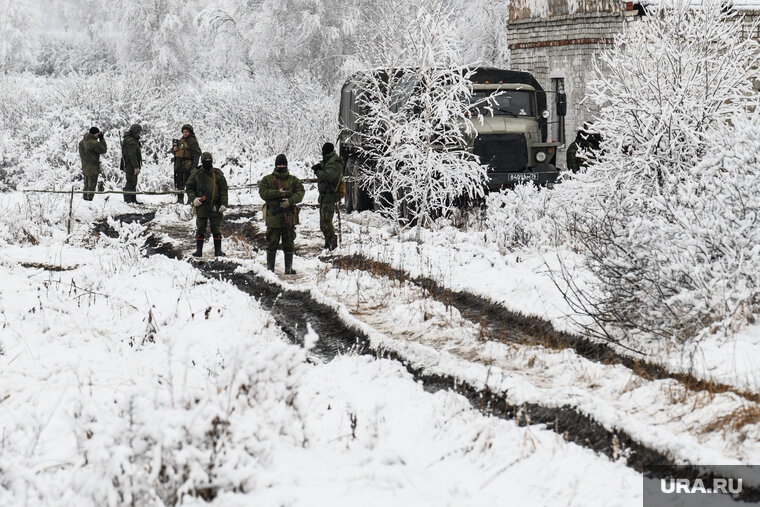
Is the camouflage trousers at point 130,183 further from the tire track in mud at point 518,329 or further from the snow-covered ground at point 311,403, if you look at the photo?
the snow-covered ground at point 311,403

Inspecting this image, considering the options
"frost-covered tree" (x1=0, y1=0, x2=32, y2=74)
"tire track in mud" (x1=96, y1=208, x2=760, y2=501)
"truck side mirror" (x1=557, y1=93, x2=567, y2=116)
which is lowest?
"tire track in mud" (x1=96, y1=208, x2=760, y2=501)

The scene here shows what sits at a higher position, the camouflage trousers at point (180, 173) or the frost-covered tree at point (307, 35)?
the frost-covered tree at point (307, 35)

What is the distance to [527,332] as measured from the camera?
6984 millimetres

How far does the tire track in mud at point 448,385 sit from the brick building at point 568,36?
12.9m

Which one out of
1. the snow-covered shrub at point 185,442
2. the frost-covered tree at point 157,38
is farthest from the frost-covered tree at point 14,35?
the snow-covered shrub at point 185,442

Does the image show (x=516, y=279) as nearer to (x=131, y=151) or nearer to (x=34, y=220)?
(x=34, y=220)

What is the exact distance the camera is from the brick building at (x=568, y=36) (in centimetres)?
1997

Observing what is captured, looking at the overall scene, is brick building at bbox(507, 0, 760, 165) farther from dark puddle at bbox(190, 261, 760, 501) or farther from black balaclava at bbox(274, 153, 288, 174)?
dark puddle at bbox(190, 261, 760, 501)

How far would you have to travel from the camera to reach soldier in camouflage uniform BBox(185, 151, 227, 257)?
1155cm

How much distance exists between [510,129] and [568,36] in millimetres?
8019

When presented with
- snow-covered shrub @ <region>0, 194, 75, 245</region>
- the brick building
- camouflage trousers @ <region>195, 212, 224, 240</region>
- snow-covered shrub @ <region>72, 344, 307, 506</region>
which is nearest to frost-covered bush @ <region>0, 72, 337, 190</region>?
snow-covered shrub @ <region>0, 194, 75, 245</region>

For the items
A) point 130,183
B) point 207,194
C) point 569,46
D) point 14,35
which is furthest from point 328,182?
point 14,35

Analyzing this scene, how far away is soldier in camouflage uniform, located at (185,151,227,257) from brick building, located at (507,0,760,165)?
11308mm

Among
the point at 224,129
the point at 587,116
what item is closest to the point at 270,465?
the point at 587,116
